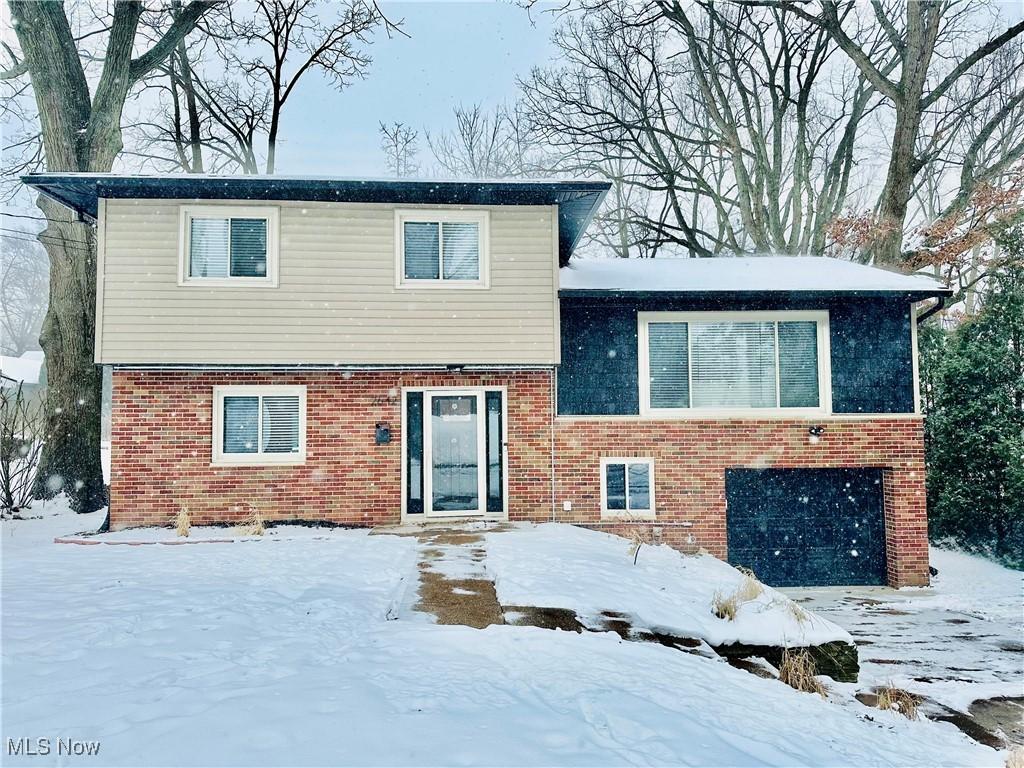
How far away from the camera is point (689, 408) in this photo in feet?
33.6

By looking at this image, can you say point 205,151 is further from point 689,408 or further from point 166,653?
point 166,653

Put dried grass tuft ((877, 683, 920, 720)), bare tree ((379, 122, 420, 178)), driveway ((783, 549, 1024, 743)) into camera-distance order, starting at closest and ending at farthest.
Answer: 1. dried grass tuft ((877, 683, 920, 720))
2. driveway ((783, 549, 1024, 743))
3. bare tree ((379, 122, 420, 178))

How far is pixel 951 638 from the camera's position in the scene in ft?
26.6

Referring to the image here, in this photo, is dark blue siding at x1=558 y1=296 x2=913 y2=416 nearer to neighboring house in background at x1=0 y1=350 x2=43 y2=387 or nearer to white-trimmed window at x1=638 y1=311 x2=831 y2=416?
white-trimmed window at x1=638 y1=311 x2=831 y2=416

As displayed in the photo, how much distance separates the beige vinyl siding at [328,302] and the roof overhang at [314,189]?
0.48 feet

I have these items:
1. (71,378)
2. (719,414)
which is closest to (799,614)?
(719,414)

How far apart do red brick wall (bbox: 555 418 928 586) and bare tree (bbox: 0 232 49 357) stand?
37.8 metres

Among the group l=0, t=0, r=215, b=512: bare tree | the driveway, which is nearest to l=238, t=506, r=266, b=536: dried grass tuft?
l=0, t=0, r=215, b=512: bare tree

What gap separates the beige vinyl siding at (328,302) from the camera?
9.02 meters

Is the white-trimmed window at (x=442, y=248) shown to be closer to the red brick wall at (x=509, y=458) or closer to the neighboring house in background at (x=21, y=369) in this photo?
the red brick wall at (x=509, y=458)

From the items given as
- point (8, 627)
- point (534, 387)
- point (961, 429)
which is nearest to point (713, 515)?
point (534, 387)

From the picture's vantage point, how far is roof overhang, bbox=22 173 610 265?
881cm

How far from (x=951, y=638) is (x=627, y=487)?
4524mm

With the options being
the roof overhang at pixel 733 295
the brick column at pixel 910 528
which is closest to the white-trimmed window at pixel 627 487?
the roof overhang at pixel 733 295
